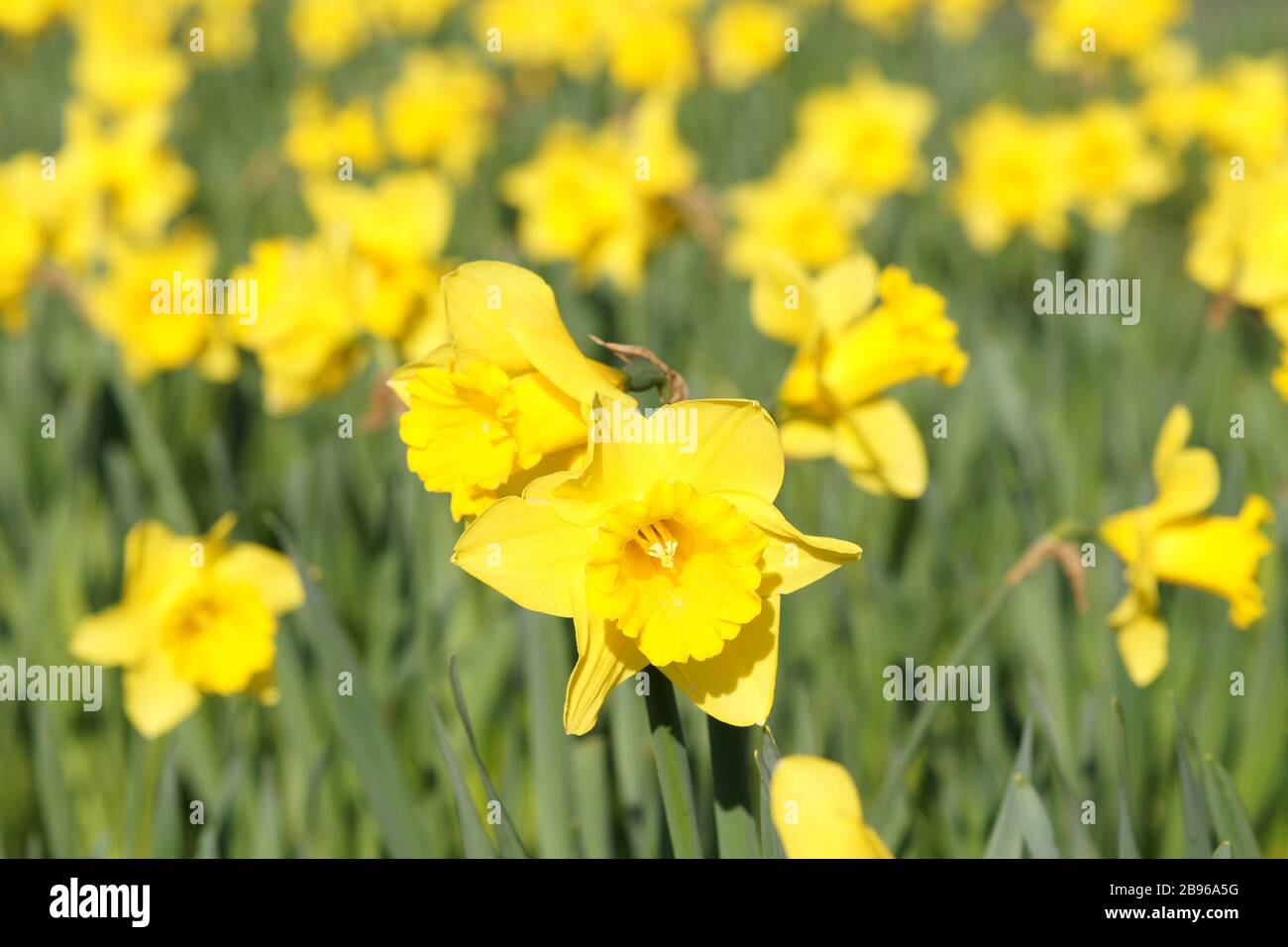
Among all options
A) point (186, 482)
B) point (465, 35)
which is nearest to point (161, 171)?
point (186, 482)

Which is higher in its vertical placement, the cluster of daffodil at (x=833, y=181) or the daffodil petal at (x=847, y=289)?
the cluster of daffodil at (x=833, y=181)

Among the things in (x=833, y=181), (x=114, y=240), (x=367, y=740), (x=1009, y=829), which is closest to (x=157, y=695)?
(x=367, y=740)

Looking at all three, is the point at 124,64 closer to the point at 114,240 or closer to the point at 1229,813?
the point at 114,240

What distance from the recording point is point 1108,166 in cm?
340

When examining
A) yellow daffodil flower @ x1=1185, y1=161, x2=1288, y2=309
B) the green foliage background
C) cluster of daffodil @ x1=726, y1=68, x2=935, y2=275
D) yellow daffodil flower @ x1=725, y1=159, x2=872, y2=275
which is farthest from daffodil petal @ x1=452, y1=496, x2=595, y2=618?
yellow daffodil flower @ x1=725, y1=159, x2=872, y2=275

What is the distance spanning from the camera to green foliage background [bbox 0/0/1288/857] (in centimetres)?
136

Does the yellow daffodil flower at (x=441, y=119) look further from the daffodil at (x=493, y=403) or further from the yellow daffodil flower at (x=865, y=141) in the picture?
the daffodil at (x=493, y=403)

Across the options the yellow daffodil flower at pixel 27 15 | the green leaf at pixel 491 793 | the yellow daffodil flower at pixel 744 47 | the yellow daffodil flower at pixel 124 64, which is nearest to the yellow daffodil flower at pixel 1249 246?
the green leaf at pixel 491 793

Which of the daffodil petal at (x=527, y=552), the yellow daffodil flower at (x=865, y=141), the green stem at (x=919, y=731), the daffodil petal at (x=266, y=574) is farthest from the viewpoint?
the yellow daffodil flower at (x=865, y=141)

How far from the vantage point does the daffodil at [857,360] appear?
55.4 inches

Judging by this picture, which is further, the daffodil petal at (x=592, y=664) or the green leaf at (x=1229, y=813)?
the green leaf at (x=1229, y=813)

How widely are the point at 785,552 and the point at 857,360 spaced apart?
Answer: 0.55m

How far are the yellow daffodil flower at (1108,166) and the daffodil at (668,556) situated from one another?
269 centimetres
